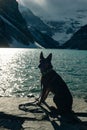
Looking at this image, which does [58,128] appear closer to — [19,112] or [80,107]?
[19,112]

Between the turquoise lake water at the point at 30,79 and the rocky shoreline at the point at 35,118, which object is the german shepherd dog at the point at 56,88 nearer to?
the rocky shoreline at the point at 35,118

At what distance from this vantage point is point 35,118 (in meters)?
10.8

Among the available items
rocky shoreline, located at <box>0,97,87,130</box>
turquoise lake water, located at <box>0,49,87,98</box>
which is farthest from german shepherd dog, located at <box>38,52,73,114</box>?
turquoise lake water, located at <box>0,49,87,98</box>

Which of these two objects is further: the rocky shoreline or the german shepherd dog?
the german shepherd dog

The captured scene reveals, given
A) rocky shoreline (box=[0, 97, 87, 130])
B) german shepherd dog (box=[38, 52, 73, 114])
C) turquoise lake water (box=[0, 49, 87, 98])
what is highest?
german shepherd dog (box=[38, 52, 73, 114])

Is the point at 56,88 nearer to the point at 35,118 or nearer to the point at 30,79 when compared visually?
the point at 35,118

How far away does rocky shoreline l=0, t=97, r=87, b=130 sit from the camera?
9852 millimetres

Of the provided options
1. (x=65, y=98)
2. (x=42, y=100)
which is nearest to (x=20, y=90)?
(x=42, y=100)

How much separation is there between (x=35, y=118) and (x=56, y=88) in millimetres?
1385

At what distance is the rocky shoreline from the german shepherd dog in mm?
372

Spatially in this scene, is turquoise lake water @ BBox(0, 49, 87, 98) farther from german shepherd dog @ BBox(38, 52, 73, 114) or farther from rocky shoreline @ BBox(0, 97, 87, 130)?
german shepherd dog @ BBox(38, 52, 73, 114)

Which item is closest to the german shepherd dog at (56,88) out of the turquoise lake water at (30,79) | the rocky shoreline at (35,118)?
the rocky shoreline at (35,118)

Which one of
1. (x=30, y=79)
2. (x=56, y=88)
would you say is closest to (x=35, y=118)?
(x=56, y=88)

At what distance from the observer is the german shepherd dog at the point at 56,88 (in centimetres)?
1112
